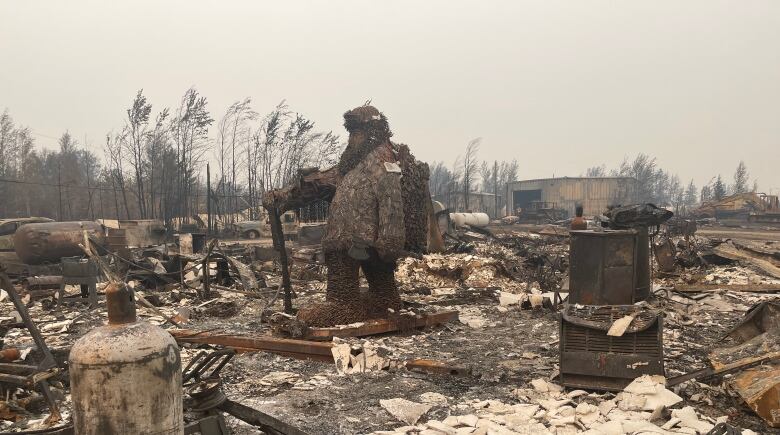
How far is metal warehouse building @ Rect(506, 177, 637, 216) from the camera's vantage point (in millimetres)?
51812

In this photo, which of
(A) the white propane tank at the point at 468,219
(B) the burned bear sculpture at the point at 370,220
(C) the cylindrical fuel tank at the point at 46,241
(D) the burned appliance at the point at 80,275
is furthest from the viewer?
(A) the white propane tank at the point at 468,219

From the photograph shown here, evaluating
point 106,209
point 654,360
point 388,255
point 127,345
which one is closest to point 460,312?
point 388,255

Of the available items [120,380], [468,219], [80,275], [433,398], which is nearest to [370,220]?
[433,398]

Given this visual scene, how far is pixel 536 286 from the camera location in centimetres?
1177

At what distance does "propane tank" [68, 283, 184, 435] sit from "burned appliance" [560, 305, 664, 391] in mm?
3606

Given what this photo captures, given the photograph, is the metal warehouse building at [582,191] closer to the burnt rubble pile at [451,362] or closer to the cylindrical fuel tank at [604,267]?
the burnt rubble pile at [451,362]

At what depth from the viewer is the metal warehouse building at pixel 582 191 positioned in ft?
170

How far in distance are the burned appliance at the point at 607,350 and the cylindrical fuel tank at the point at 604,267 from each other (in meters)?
1.16

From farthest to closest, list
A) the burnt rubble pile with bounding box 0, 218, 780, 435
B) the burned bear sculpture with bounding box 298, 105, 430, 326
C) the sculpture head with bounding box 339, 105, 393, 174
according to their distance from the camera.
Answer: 1. the sculpture head with bounding box 339, 105, 393, 174
2. the burned bear sculpture with bounding box 298, 105, 430, 326
3. the burnt rubble pile with bounding box 0, 218, 780, 435

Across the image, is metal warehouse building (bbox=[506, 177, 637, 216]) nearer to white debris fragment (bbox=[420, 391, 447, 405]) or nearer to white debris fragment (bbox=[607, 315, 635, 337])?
white debris fragment (bbox=[607, 315, 635, 337])

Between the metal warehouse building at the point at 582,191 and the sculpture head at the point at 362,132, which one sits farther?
the metal warehouse building at the point at 582,191

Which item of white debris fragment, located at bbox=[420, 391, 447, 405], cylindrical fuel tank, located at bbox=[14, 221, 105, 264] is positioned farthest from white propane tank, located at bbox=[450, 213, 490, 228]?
white debris fragment, located at bbox=[420, 391, 447, 405]

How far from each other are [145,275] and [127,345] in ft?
31.7

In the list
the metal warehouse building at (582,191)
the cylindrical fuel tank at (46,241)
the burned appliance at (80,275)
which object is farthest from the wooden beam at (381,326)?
the metal warehouse building at (582,191)
